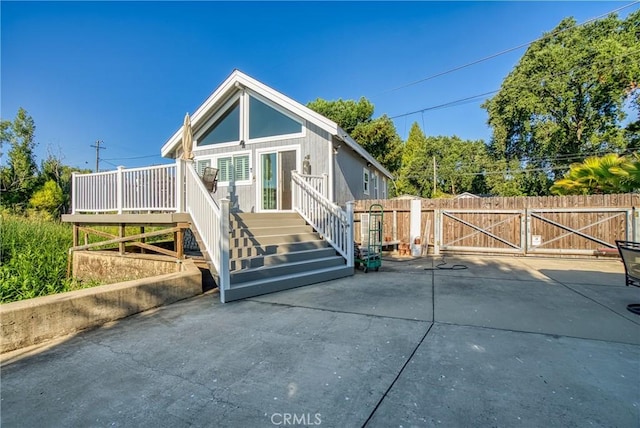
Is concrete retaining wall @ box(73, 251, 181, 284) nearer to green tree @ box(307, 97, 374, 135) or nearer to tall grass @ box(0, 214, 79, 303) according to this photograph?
tall grass @ box(0, 214, 79, 303)

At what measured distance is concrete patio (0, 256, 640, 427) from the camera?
183cm

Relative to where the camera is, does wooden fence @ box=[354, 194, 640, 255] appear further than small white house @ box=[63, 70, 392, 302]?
Yes

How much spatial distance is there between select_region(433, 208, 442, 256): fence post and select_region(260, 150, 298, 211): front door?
4664 millimetres

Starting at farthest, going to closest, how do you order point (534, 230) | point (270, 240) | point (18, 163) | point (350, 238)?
1. point (18, 163)
2. point (534, 230)
3. point (350, 238)
4. point (270, 240)

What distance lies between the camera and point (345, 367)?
7.85ft

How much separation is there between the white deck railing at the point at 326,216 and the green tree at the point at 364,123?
14714mm

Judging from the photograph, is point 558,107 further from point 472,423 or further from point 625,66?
point 472,423

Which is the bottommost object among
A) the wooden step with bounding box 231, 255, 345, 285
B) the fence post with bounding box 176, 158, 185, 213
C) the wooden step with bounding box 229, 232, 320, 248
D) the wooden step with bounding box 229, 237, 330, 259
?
the wooden step with bounding box 231, 255, 345, 285

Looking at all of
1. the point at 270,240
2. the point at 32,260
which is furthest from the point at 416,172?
the point at 32,260

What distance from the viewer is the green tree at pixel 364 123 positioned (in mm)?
21266

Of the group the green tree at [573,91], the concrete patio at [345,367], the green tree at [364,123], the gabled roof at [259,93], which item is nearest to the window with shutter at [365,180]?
the gabled roof at [259,93]

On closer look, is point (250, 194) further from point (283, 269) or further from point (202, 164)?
point (283, 269)

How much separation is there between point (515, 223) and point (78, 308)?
10125mm

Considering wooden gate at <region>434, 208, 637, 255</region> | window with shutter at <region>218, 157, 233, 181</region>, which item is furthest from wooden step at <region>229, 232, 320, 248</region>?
wooden gate at <region>434, 208, 637, 255</region>
